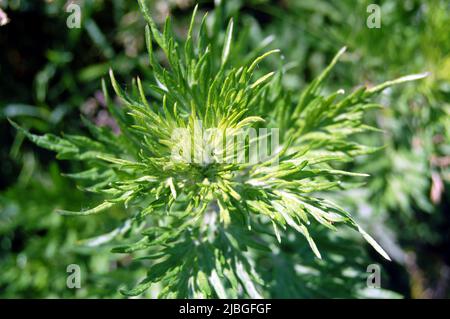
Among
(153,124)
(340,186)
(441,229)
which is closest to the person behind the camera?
(153,124)

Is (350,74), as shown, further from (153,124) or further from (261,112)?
(153,124)

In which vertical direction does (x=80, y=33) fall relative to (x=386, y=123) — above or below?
above

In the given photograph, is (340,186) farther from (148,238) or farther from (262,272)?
(148,238)

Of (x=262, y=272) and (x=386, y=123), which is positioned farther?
(x=386, y=123)

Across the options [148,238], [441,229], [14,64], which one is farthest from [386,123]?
[14,64]

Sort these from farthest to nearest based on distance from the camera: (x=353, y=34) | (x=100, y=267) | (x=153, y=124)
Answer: (x=353, y=34), (x=100, y=267), (x=153, y=124)
